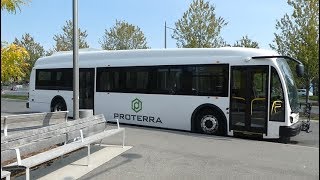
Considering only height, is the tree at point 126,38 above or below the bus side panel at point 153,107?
above

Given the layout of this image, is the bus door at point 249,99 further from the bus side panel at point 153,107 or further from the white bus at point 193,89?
the bus side panel at point 153,107

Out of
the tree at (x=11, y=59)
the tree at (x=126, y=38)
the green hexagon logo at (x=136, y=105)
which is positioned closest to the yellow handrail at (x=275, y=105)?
the green hexagon logo at (x=136, y=105)

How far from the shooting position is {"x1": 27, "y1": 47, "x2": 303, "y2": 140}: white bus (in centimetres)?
1105

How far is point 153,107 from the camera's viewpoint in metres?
13.3

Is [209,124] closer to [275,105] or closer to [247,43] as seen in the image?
[275,105]

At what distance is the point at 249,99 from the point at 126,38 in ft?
86.2

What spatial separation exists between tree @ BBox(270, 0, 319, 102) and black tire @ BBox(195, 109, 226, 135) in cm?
1020

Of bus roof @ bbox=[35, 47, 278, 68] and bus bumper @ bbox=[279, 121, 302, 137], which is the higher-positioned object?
bus roof @ bbox=[35, 47, 278, 68]

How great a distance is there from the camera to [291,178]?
22.2 feet

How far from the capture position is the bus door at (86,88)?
15.0 m

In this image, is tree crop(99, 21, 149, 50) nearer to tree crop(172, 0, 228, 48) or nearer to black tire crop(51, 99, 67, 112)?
tree crop(172, 0, 228, 48)

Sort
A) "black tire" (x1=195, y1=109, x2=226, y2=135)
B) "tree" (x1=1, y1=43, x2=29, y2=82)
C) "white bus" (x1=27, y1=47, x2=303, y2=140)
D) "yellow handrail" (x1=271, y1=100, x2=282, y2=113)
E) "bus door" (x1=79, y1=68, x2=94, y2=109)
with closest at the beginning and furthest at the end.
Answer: "tree" (x1=1, y1=43, x2=29, y2=82), "yellow handrail" (x1=271, y1=100, x2=282, y2=113), "white bus" (x1=27, y1=47, x2=303, y2=140), "black tire" (x1=195, y1=109, x2=226, y2=135), "bus door" (x1=79, y1=68, x2=94, y2=109)

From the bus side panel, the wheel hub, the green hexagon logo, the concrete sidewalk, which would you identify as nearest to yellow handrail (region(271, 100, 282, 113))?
the bus side panel

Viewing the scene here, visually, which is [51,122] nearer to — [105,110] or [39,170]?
[39,170]
